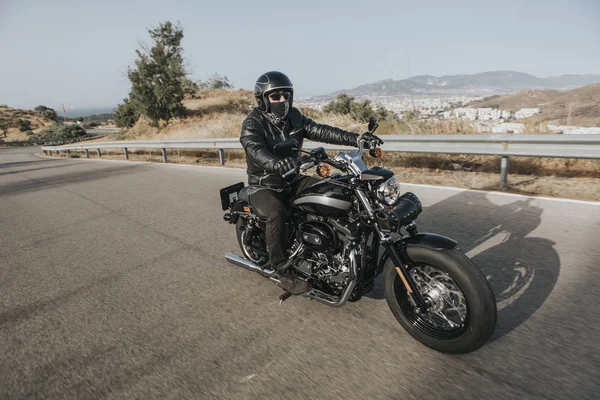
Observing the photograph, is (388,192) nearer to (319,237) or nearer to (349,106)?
(319,237)

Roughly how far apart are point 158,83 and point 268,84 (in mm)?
29271

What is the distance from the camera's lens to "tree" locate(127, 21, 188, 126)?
28.6 m

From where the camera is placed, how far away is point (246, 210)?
3750 millimetres

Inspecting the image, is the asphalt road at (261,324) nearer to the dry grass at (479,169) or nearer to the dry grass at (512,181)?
the dry grass at (512,181)

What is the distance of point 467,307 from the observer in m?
2.33

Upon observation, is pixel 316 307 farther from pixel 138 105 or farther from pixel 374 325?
pixel 138 105

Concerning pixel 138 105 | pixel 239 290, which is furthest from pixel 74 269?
pixel 138 105

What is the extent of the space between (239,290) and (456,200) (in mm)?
3988

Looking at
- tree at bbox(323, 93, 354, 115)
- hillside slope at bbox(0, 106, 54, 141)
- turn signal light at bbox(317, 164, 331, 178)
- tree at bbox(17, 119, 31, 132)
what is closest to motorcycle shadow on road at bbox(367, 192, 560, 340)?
turn signal light at bbox(317, 164, 331, 178)

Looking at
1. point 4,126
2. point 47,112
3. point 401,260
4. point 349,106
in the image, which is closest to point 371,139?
point 401,260

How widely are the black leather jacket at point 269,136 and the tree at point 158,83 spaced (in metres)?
27.8

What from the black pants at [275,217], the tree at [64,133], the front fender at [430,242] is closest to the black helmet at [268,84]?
the black pants at [275,217]

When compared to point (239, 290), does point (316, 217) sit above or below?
above

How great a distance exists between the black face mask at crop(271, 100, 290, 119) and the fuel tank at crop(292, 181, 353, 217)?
3.24 feet
